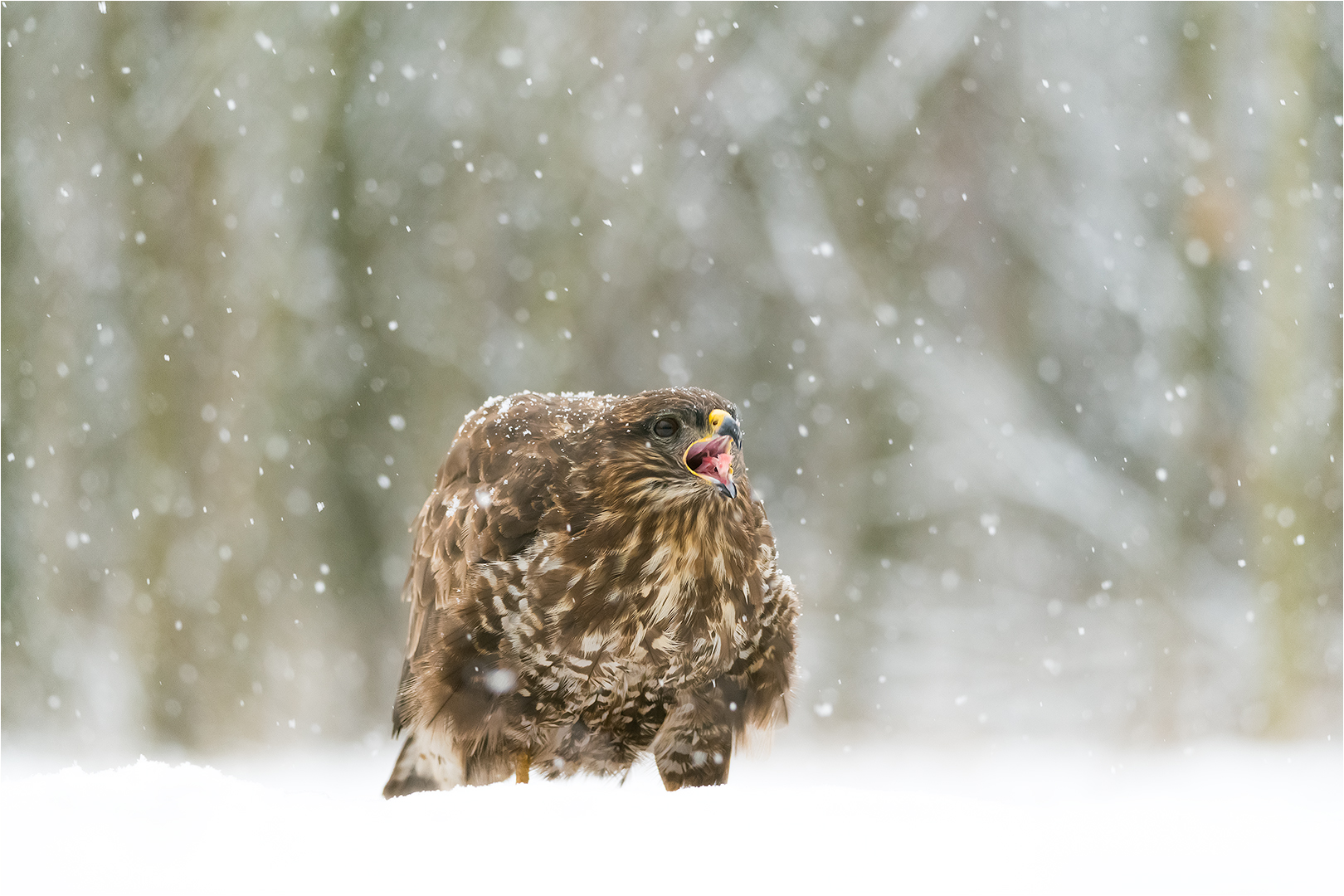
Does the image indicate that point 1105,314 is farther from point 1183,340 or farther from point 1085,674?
point 1085,674

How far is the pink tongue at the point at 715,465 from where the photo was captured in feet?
7.72

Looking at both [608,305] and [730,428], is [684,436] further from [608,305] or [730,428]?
[608,305]

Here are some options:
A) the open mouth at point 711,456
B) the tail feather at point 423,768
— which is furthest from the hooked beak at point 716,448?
the tail feather at point 423,768

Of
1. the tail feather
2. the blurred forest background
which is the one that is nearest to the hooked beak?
the tail feather

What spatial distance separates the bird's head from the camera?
94.6 inches

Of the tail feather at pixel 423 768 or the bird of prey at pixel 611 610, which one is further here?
the tail feather at pixel 423 768

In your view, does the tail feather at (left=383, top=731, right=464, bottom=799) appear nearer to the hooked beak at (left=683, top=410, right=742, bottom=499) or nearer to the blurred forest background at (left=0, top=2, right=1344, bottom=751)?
the hooked beak at (left=683, top=410, right=742, bottom=499)

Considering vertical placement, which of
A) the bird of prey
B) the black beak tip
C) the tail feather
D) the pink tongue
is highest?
the black beak tip

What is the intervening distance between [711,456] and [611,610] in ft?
1.41

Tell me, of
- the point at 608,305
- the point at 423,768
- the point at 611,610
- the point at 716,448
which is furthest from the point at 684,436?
the point at 608,305

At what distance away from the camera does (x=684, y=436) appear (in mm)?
2471

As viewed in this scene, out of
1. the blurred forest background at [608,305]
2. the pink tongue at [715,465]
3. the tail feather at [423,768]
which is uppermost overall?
the blurred forest background at [608,305]

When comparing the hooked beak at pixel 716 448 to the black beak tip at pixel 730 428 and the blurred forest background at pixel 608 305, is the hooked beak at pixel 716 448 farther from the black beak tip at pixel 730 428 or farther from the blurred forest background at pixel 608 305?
the blurred forest background at pixel 608 305


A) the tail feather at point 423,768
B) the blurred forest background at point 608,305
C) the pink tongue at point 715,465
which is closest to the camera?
the pink tongue at point 715,465
